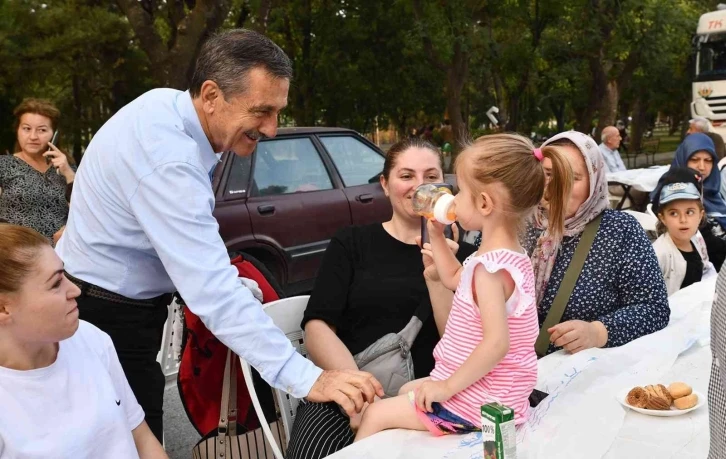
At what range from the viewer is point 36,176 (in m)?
5.11

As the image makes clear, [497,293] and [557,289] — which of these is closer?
[497,293]

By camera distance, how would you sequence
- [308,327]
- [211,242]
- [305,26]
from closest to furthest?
1. [211,242]
2. [308,327]
3. [305,26]

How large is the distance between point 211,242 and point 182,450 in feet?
6.98

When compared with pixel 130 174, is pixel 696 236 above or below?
below

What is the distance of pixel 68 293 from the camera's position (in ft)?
5.98

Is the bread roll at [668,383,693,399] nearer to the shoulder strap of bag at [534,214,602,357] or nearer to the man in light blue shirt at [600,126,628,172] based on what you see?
the shoulder strap of bag at [534,214,602,357]

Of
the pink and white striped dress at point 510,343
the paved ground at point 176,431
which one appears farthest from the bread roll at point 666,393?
the paved ground at point 176,431

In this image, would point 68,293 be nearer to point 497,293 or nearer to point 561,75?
point 497,293

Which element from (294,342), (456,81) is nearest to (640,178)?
(294,342)

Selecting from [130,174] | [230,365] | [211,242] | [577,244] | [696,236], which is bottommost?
[696,236]

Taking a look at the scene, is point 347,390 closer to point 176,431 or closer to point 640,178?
point 176,431

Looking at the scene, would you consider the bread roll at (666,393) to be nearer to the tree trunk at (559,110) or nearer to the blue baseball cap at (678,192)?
the blue baseball cap at (678,192)

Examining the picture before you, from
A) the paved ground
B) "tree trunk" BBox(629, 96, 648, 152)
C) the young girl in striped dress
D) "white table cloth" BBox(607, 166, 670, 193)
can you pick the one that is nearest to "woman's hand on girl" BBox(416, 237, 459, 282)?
the young girl in striped dress

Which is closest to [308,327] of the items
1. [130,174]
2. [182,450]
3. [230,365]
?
[230,365]
